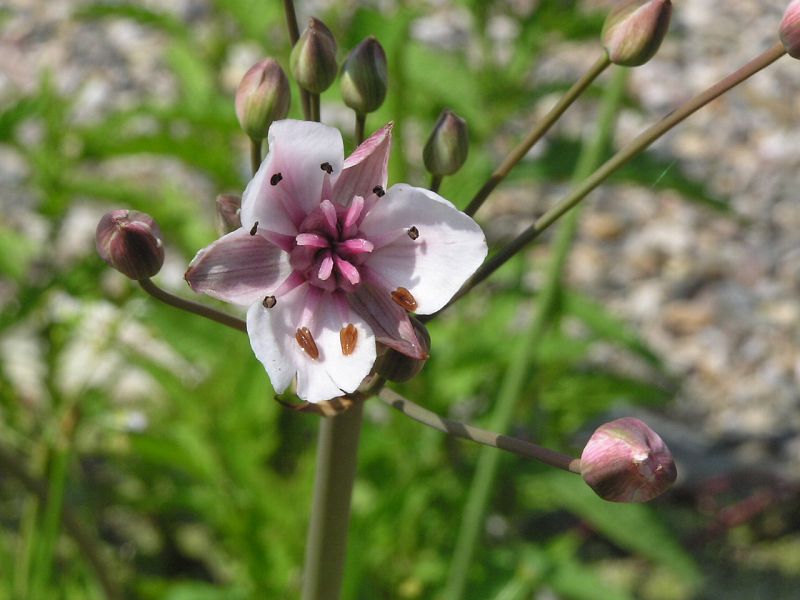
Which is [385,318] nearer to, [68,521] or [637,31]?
[637,31]

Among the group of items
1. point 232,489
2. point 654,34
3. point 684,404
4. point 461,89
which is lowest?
point 654,34

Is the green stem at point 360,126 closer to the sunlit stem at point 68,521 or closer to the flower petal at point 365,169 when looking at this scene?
the flower petal at point 365,169

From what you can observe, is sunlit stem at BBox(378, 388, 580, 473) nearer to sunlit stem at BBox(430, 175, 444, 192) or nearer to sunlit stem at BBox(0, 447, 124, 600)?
sunlit stem at BBox(430, 175, 444, 192)

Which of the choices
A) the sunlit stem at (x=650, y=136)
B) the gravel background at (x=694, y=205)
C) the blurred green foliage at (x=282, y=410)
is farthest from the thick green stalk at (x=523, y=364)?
the gravel background at (x=694, y=205)

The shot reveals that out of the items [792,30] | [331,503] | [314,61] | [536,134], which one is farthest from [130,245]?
[792,30]

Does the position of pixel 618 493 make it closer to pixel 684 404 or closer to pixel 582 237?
pixel 684 404

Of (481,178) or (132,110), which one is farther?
(132,110)

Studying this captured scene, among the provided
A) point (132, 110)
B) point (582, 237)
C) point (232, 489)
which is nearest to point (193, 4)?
point (582, 237)
